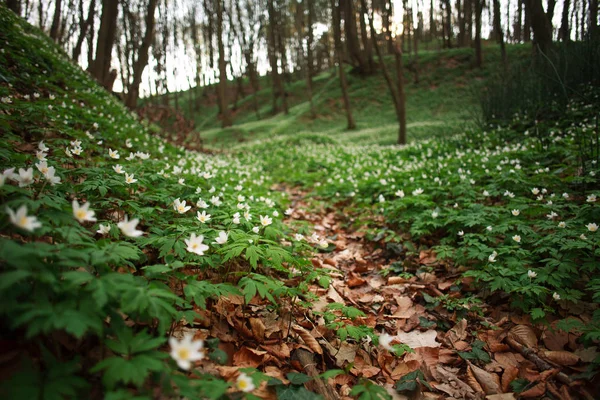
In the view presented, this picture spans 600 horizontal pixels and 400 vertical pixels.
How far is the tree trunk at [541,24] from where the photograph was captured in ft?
31.4

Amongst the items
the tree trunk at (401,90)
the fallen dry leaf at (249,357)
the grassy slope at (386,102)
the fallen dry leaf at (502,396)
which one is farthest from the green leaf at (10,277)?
the grassy slope at (386,102)

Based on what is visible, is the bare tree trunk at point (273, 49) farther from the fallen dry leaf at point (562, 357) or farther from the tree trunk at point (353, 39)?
the fallen dry leaf at point (562, 357)

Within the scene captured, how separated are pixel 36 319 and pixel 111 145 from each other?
460 centimetres

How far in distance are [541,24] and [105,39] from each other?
1610 cm

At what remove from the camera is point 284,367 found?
77.9 inches

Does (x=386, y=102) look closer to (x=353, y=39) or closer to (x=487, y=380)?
(x=353, y=39)

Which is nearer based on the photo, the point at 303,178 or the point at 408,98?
the point at 303,178

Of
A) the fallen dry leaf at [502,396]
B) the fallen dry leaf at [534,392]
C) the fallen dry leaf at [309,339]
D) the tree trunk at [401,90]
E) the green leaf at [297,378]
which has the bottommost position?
the fallen dry leaf at [502,396]

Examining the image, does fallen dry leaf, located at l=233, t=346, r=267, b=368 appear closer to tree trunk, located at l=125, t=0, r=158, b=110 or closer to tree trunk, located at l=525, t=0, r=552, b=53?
tree trunk, located at l=525, t=0, r=552, b=53

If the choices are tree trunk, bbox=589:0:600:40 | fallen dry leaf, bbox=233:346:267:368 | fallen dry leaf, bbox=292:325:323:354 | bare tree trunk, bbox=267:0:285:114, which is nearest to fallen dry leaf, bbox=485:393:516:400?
fallen dry leaf, bbox=292:325:323:354

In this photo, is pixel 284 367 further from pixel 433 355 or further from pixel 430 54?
pixel 430 54

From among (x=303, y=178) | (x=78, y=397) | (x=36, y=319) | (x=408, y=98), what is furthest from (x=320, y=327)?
(x=408, y=98)

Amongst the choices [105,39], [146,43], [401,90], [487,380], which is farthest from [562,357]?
[105,39]

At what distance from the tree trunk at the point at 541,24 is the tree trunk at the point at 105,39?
15.4m
